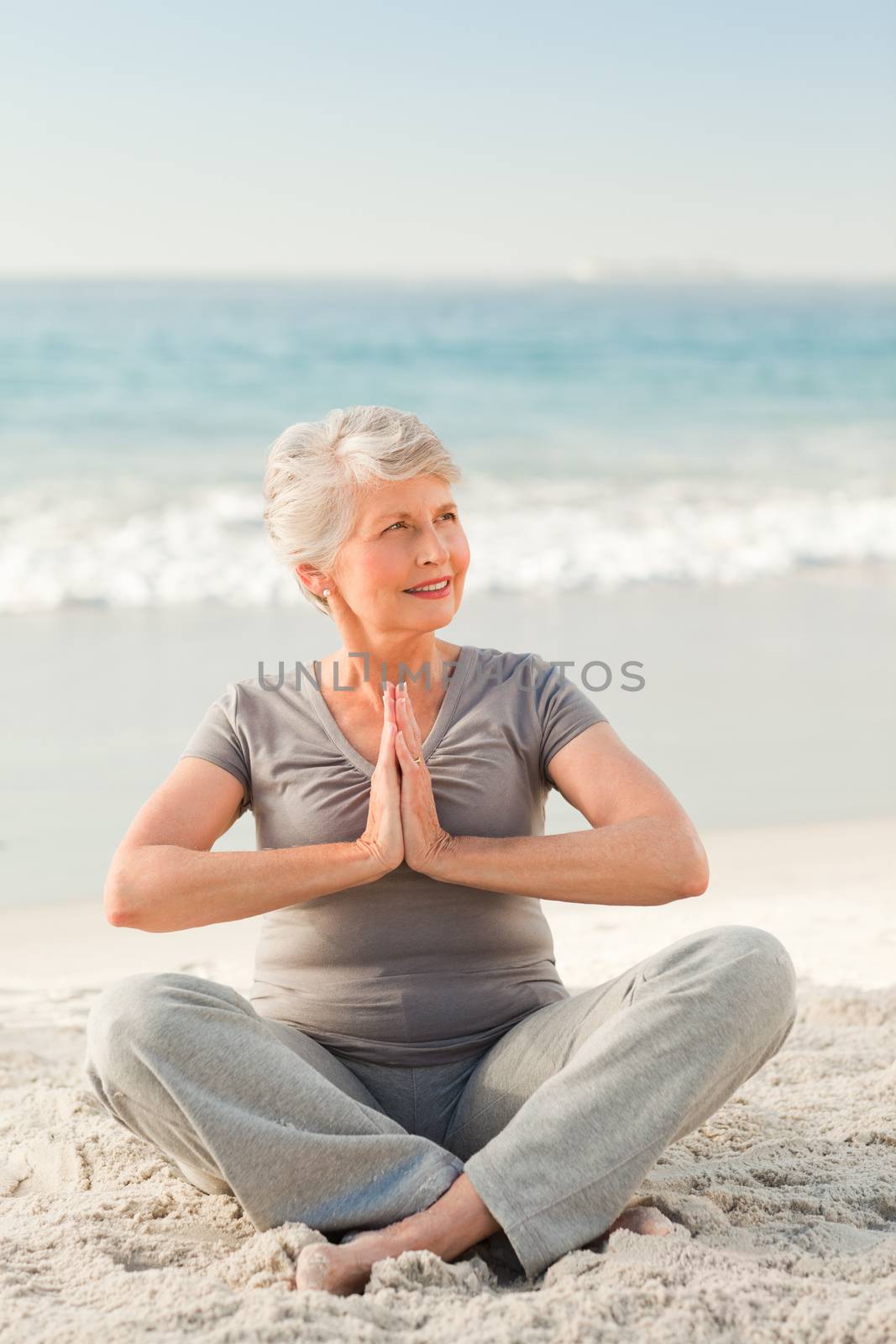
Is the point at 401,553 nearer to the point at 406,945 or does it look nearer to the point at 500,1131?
the point at 406,945

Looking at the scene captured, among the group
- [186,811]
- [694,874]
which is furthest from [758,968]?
[186,811]

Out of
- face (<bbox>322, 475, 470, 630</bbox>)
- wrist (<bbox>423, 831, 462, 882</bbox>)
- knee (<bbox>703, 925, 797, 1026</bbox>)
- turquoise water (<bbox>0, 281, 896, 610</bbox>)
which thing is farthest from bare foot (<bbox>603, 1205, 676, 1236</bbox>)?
turquoise water (<bbox>0, 281, 896, 610</bbox>)

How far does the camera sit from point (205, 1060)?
7.11 ft

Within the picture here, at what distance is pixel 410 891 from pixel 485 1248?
1.97ft

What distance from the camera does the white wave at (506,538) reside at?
8.53 meters

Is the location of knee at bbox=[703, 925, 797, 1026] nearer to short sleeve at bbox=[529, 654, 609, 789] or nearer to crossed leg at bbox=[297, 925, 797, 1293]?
crossed leg at bbox=[297, 925, 797, 1293]

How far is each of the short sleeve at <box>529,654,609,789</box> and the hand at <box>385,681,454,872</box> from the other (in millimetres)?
252

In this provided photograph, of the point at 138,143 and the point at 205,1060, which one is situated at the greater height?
the point at 138,143

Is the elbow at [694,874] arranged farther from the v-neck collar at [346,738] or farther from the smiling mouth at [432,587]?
the smiling mouth at [432,587]

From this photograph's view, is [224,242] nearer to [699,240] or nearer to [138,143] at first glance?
[138,143]

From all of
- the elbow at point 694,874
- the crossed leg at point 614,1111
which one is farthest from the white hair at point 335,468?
the crossed leg at point 614,1111

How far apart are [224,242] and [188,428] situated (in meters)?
15.7

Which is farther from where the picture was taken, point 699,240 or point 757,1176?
point 699,240

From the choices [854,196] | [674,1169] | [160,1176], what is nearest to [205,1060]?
[160,1176]
